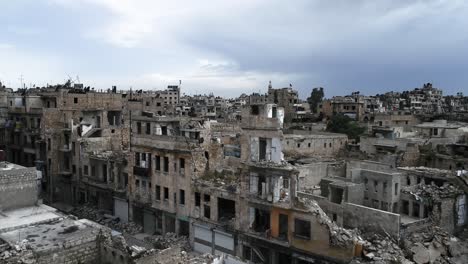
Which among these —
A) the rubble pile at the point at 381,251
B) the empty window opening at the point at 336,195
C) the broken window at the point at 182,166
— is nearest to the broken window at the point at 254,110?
the broken window at the point at 182,166

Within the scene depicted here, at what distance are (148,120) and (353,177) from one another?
21605 mm

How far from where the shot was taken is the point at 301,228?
99.0ft

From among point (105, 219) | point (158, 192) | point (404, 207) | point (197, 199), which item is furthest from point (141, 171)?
point (404, 207)

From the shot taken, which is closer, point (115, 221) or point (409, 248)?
point (409, 248)

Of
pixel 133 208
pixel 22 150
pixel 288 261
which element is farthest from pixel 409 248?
pixel 22 150

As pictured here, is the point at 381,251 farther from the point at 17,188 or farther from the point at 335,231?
the point at 17,188

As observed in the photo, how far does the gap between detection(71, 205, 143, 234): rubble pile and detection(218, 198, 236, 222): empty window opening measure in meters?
9.66

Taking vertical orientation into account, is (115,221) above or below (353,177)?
below

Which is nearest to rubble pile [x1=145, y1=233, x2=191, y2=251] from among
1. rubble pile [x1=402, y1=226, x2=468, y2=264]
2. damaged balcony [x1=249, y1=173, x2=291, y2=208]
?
damaged balcony [x1=249, y1=173, x2=291, y2=208]

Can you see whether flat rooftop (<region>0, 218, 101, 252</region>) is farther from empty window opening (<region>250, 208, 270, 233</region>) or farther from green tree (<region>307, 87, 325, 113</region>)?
green tree (<region>307, 87, 325, 113</region>)

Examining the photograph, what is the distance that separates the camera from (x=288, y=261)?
3162cm

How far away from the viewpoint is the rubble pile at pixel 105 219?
41188 millimetres

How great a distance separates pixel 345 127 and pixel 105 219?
4798 centimetres

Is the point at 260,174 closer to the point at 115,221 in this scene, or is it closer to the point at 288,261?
the point at 288,261
